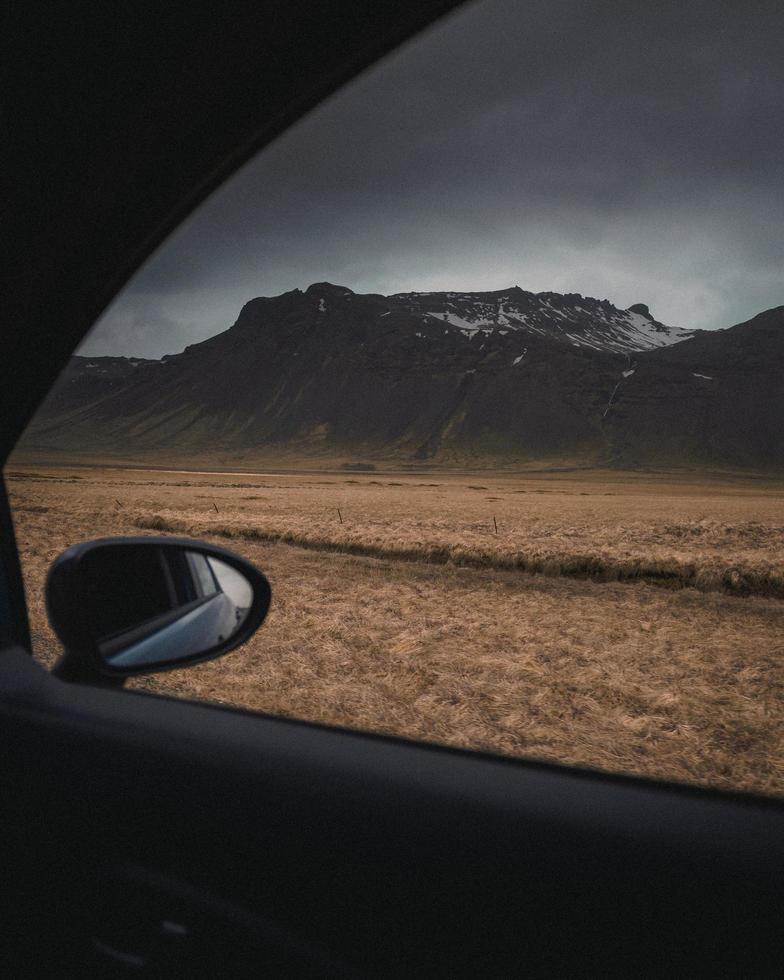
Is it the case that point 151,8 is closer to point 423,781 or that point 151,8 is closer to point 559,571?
point 423,781

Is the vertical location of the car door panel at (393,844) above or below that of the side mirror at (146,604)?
below

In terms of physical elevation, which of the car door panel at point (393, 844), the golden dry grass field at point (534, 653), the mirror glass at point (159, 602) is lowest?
the golden dry grass field at point (534, 653)

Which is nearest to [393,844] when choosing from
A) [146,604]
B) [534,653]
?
[146,604]

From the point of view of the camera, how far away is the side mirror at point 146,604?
5.19 ft

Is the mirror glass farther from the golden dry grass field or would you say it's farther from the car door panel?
the golden dry grass field

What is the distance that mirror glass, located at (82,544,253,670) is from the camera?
5.69ft

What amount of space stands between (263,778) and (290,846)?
0.17 metres

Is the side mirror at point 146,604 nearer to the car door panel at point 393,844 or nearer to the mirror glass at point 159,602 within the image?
the mirror glass at point 159,602

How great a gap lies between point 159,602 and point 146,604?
5 cm

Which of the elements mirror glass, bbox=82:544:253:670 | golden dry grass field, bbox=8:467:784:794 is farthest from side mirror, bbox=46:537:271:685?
golden dry grass field, bbox=8:467:784:794

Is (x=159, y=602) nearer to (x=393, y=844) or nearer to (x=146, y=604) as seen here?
(x=146, y=604)

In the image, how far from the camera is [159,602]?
201cm

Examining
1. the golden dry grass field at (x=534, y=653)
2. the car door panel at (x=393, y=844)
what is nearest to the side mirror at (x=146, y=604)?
the car door panel at (x=393, y=844)

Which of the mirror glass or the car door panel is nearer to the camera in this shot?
the car door panel
